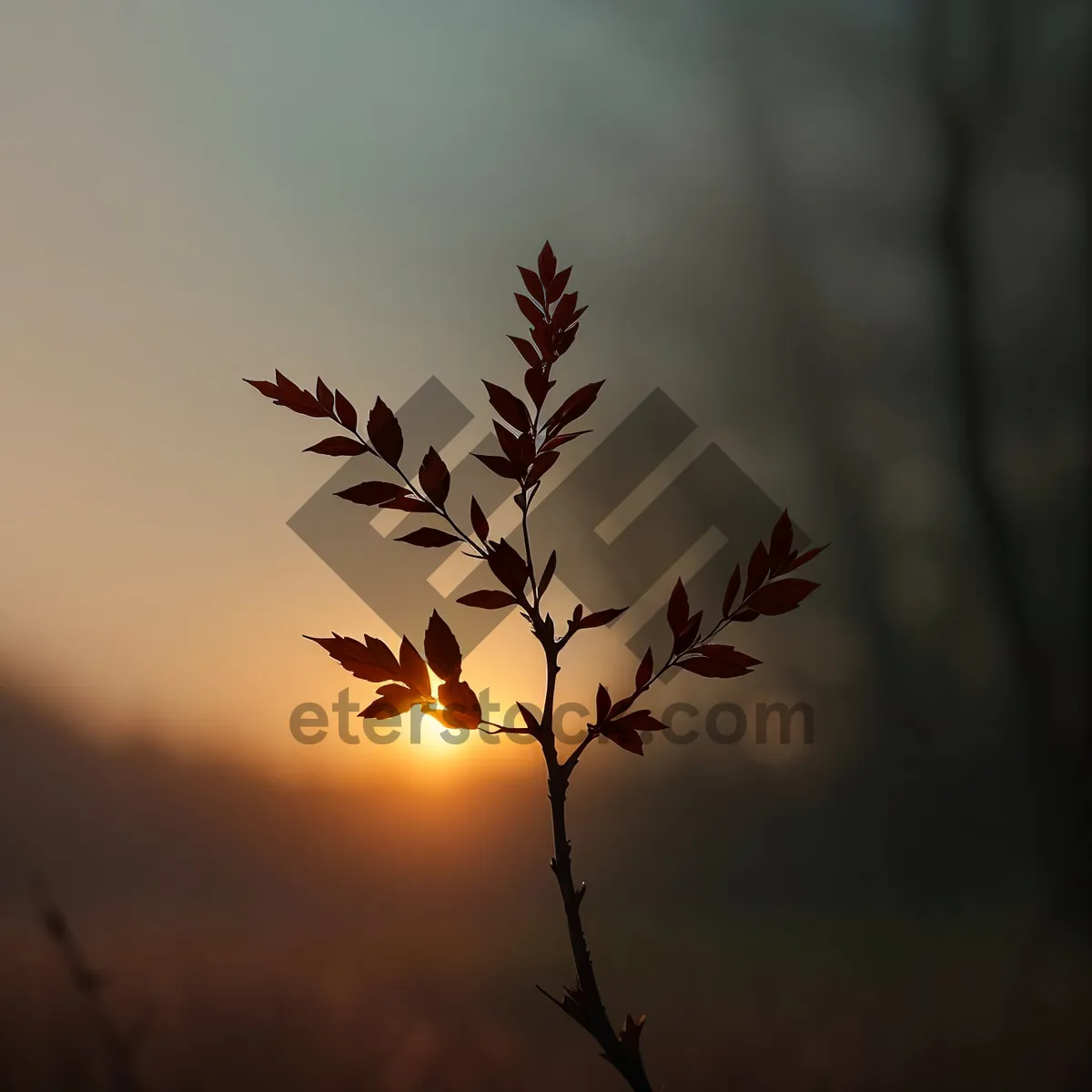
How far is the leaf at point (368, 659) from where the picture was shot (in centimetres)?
76

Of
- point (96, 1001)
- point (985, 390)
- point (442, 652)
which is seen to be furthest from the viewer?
point (985, 390)

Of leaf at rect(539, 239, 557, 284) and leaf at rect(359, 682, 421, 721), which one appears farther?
leaf at rect(539, 239, 557, 284)

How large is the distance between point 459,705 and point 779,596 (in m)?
0.29

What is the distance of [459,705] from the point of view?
75 cm

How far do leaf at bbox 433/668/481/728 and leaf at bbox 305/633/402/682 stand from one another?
0.05 metres

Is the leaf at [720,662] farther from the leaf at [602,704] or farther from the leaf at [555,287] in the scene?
the leaf at [555,287]

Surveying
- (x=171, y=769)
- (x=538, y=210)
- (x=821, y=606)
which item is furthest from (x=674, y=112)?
(x=171, y=769)

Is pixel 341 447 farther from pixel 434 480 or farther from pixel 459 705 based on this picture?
pixel 459 705

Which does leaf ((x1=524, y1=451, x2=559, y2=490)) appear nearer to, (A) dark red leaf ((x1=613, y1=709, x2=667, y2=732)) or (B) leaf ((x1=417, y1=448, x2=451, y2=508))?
(B) leaf ((x1=417, y1=448, x2=451, y2=508))

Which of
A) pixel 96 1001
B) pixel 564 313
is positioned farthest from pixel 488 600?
pixel 96 1001

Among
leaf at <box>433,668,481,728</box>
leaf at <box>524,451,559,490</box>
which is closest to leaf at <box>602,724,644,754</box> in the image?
leaf at <box>433,668,481,728</box>

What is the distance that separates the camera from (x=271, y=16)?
128 centimetres

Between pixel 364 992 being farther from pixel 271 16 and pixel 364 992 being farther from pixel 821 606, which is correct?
pixel 271 16

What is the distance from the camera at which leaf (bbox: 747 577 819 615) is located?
777 mm
